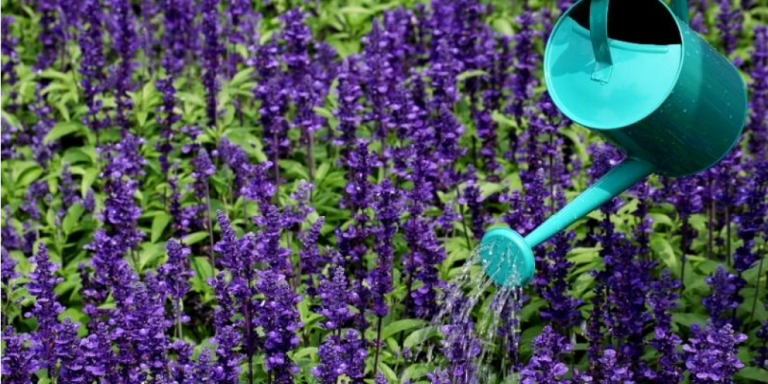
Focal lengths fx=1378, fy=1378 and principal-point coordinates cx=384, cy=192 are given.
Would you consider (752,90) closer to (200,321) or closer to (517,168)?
(517,168)

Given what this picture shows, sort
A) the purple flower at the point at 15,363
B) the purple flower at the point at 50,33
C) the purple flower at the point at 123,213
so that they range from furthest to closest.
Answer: the purple flower at the point at 50,33 → the purple flower at the point at 123,213 → the purple flower at the point at 15,363

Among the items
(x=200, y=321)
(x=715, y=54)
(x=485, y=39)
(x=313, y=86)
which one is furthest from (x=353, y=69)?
(x=715, y=54)

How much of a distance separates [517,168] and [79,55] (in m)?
3.04

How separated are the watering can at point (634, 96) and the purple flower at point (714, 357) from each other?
73cm

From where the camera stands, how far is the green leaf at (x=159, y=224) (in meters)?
7.02

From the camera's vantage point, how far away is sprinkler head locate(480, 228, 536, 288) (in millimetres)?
4570

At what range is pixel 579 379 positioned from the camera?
5621 millimetres

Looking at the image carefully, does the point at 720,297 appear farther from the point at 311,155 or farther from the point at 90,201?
the point at 90,201

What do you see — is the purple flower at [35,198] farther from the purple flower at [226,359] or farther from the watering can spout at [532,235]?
the watering can spout at [532,235]

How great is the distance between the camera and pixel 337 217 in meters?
7.20

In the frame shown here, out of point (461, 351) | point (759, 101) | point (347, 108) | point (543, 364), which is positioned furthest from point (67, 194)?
point (759, 101)

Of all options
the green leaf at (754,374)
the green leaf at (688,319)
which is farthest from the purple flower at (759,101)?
the green leaf at (754,374)

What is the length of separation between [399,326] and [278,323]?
900mm

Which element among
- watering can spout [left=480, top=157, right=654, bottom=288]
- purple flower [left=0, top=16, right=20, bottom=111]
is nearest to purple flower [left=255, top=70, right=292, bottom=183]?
purple flower [left=0, top=16, right=20, bottom=111]
